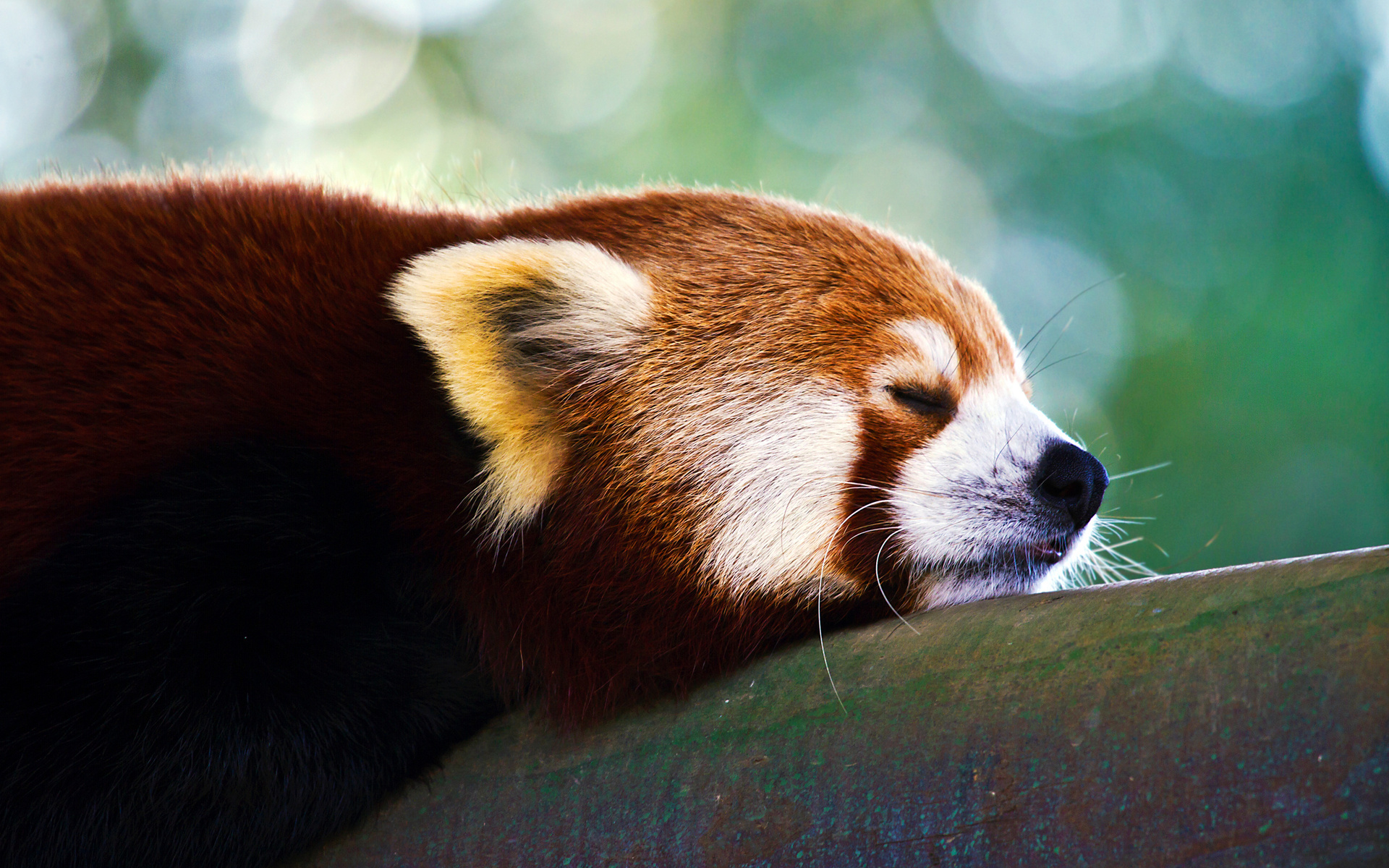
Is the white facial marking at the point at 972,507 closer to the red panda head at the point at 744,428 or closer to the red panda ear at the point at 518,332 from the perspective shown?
the red panda head at the point at 744,428

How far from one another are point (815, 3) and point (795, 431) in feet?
23.2

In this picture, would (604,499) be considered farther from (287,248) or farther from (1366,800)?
(1366,800)

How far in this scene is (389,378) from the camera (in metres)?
1.80

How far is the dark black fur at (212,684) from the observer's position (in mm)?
1468

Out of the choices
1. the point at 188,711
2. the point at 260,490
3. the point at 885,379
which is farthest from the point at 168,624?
the point at 885,379

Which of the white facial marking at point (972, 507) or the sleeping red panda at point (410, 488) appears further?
the white facial marking at point (972, 507)

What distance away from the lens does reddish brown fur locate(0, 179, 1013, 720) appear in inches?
65.4

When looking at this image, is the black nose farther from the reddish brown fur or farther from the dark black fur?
the dark black fur

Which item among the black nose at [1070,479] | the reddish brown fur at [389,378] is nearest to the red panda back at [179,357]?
the reddish brown fur at [389,378]

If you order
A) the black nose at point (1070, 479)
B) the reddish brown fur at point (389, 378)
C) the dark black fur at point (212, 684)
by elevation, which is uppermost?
the black nose at point (1070, 479)

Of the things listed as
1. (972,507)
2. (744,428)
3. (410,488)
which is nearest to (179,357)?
(410,488)

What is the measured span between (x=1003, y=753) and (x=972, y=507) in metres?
0.64

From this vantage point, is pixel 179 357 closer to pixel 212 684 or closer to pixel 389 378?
pixel 389 378

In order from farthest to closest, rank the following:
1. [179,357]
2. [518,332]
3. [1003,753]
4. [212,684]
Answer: [518,332], [179,357], [212,684], [1003,753]
